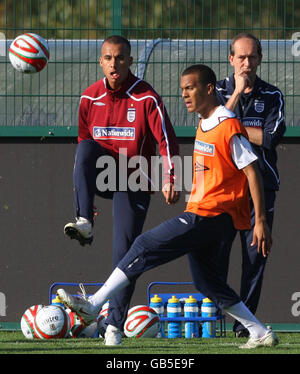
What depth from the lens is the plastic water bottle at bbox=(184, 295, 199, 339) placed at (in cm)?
970

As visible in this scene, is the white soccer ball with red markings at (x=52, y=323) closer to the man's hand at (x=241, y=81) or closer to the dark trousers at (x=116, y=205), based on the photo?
the dark trousers at (x=116, y=205)

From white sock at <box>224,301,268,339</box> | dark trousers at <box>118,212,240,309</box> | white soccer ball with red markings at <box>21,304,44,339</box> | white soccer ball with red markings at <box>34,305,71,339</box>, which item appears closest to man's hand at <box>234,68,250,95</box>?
dark trousers at <box>118,212,240,309</box>

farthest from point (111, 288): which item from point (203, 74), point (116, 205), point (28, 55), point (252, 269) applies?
point (28, 55)

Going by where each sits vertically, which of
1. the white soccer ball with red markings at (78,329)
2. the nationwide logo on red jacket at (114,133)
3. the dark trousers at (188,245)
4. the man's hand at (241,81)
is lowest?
the white soccer ball with red markings at (78,329)

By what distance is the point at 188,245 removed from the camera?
7367mm

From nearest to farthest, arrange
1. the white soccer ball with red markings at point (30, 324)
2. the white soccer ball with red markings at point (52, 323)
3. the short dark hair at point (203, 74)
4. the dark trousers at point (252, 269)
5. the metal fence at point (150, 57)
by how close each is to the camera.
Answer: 1. the short dark hair at point (203, 74)
2. the white soccer ball with red markings at point (52, 323)
3. the white soccer ball with red markings at point (30, 324)
4. the dark trousers at point (252, 269)
5. the metal fence at point (150, 57)

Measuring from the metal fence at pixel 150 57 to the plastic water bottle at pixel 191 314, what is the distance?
7.54ft

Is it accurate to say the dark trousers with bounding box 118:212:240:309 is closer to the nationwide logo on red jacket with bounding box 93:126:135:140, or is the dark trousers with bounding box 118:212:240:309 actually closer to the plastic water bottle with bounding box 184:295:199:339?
the nationwide logo on red jacket with bounding box 93:126:135:140

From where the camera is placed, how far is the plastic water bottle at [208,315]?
971 centimetres

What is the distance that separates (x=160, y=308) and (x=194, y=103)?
10.2ft

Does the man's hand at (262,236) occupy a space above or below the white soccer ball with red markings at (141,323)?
above

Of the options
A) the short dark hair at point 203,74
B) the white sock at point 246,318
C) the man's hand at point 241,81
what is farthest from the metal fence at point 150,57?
the white sock at point 246,318
